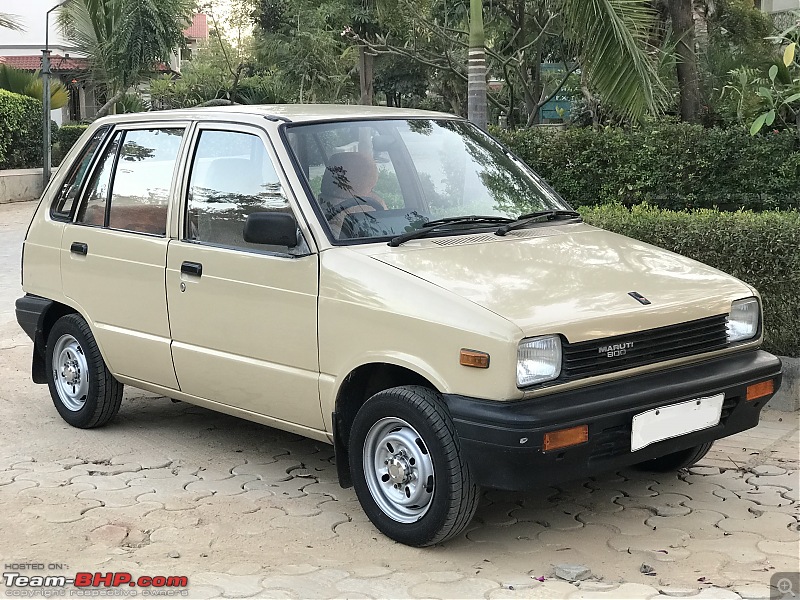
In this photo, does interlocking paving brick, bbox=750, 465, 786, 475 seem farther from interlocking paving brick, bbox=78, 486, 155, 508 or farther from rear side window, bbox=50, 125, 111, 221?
rear side window, bbox=50, 125, 111, 221

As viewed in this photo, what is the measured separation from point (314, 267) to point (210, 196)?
3.18ft

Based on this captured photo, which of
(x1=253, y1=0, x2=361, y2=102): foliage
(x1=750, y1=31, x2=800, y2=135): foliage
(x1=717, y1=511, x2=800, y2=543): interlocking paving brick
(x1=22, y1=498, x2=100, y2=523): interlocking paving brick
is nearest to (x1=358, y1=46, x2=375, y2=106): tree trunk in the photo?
(x1=253, y1=0, x2=361, y2=102): foliage

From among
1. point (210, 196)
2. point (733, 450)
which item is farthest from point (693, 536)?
point (210, 196)

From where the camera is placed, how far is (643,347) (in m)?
4.46

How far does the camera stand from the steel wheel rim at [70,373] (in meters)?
6.45

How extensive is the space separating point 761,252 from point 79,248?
4186mm

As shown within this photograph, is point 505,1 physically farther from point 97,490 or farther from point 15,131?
point 97,490

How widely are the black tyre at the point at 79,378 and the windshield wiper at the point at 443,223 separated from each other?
90.7 inches

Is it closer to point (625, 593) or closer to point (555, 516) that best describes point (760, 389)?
point (555, 516)

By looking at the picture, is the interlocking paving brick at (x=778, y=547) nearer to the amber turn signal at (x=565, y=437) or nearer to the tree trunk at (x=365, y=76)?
the amber turn signal at (x=565, y=437)

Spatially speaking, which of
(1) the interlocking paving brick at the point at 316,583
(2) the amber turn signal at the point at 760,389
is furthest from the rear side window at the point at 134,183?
(2) the amber turn signal at the point at 760,389

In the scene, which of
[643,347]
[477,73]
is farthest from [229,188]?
[477,73]

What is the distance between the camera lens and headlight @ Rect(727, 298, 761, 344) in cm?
486

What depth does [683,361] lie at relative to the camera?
4.62m
